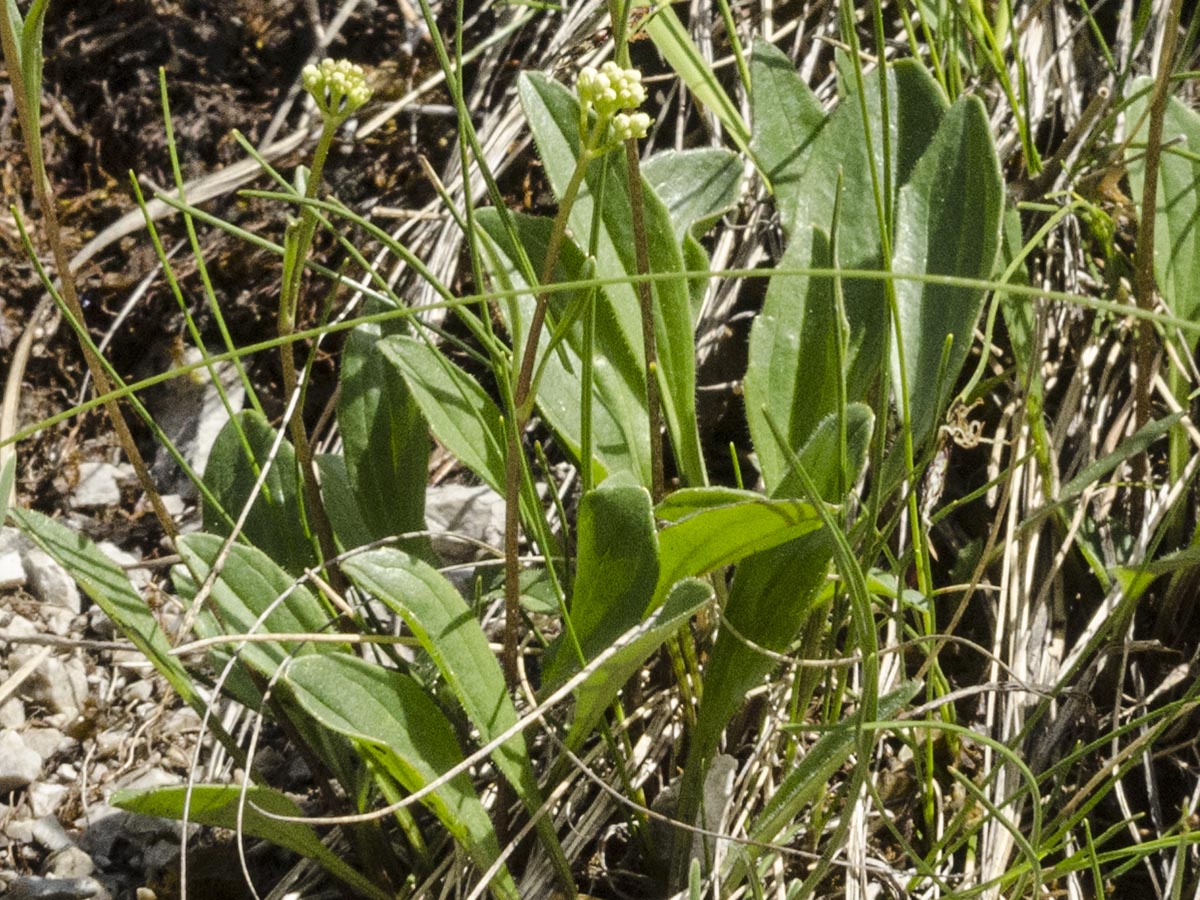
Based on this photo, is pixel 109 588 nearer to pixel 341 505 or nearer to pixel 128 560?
pixel 341 505

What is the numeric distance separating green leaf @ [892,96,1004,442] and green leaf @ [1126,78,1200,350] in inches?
13.7

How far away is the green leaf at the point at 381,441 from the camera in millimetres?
1253

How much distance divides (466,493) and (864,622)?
30.0 inches

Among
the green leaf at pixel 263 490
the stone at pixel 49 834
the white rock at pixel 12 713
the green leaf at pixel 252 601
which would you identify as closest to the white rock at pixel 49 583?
the white rock at pixel 12 713

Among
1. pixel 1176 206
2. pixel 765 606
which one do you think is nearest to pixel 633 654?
pixel 765 606

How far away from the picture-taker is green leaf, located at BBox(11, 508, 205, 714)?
1.08m

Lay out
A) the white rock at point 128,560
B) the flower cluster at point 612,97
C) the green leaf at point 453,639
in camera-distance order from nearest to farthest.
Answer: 1. the flower cluster at point 612,97
2. the green leaf at point 453,639
3. the white rock at point 128,560

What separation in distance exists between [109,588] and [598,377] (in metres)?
0.49

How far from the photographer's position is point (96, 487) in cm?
165

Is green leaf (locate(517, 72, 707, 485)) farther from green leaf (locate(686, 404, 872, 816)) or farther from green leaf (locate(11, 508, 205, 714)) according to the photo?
green leaf (locate(11, 508, 205, 714))

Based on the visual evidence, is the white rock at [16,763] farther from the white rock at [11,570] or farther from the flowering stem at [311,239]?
the flowering stem at [311,239]

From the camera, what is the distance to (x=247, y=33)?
6.12ft

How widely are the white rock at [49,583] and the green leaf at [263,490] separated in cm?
40

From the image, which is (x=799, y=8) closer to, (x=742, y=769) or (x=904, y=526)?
(x=904, y=526)
